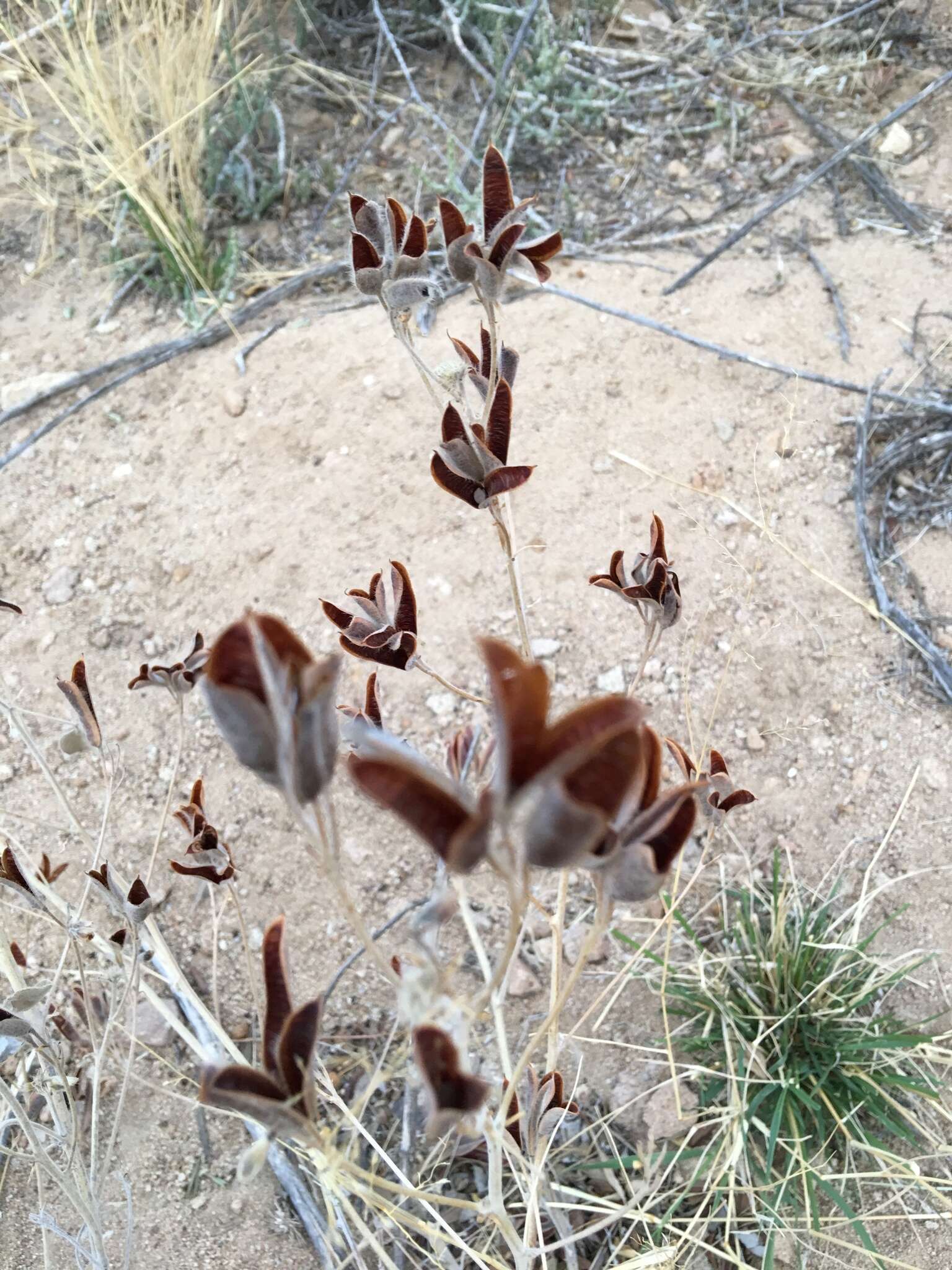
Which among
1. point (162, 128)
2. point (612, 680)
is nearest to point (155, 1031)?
point (612, 680)

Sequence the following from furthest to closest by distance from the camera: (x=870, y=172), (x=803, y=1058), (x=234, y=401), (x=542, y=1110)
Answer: (x=870, y=172), (x=234, y=401), (x=803, y=1058), (x=542, y=1110)

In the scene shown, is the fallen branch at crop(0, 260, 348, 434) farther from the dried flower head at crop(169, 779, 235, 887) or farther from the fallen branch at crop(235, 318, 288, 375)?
the dried flower head at crop(169, 779, 235, 887)

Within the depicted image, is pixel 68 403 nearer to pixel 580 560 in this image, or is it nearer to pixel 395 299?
pixel 580 560

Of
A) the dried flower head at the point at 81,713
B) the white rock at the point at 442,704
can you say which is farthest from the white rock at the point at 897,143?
the dried flower head at the point at 81,713

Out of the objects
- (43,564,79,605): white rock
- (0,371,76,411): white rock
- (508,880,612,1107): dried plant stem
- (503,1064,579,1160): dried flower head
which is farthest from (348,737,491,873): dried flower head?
(0,371,76,411): white rock

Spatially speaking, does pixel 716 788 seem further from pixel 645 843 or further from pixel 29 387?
pixel 29 387
